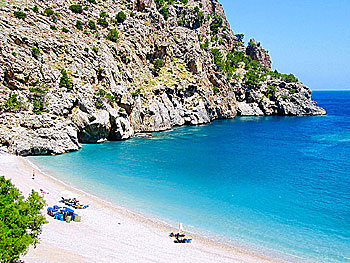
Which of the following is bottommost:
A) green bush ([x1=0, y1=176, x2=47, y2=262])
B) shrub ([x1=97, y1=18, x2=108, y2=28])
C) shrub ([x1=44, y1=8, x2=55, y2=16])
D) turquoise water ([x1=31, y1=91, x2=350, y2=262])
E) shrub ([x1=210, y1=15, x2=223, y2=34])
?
turquoise water ([x1=31, y1=91, x2=350, y2=262])

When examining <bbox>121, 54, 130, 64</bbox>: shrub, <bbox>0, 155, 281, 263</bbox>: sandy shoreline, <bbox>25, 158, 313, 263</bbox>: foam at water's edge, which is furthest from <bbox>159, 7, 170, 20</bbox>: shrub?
<bbox>0, 155, 281, 263</bbox>: sandy shoreline

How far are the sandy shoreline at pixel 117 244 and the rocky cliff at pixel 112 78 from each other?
92.8ft

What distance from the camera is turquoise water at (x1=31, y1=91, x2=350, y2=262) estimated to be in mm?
27469

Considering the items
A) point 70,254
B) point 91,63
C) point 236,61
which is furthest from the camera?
point 236,61

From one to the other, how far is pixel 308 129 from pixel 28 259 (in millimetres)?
90471

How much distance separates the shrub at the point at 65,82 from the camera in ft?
192

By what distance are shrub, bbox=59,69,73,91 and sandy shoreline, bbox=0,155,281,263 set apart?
109 ft

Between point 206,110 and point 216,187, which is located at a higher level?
point 206,110

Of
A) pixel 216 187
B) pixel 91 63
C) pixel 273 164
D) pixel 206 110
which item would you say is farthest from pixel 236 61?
pixel 216 187

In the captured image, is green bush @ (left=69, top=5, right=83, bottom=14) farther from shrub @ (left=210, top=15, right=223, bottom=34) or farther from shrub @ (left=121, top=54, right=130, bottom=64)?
shrub @ (left=210, top=15, right=223, bottom=34)

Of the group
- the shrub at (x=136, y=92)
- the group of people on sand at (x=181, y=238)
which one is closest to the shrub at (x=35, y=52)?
the shrub at (x=136, y=92)

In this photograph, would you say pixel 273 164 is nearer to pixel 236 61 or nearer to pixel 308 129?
pixel 308 129

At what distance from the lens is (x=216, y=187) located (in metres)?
39.4

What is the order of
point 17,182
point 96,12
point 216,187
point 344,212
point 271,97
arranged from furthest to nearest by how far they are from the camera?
point 271,97 < point 96,12 < point 216,187 < point 17,182 < point 344,212
